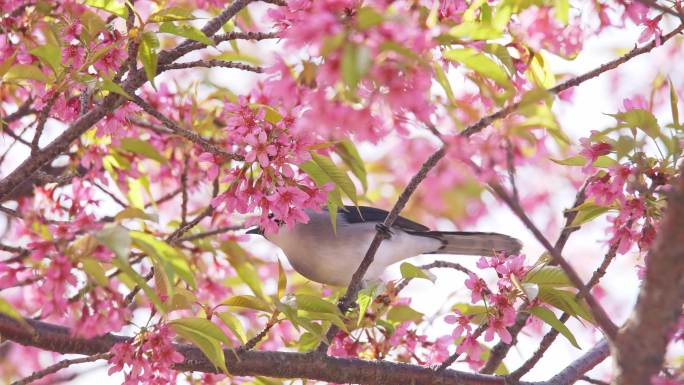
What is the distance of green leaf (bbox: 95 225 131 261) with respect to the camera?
1953 millimetres

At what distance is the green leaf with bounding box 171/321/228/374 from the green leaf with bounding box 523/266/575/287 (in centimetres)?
106

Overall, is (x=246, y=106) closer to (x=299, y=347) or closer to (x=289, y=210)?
(x=289, y=210)

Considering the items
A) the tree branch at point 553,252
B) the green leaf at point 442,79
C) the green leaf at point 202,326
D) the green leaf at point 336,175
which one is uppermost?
the green leaf at point 336,175

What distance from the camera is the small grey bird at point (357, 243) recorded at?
16.2 feet

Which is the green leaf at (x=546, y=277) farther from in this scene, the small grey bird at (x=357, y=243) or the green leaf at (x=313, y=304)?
the small grey bird at (x=357, y=243)

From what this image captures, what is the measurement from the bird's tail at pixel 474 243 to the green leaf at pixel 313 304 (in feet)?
7.08

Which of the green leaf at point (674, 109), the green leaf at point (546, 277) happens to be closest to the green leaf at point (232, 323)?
the green leaf at point (546, 277)

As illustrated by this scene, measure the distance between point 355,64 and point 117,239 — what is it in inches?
28.4

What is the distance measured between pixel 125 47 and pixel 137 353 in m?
1.12

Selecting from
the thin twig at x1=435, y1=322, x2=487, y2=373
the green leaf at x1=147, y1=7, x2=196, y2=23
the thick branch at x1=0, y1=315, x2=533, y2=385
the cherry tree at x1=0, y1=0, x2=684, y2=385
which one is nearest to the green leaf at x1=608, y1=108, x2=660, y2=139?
the cherry tree at x1=0, y1=0, x2=684, y2=385

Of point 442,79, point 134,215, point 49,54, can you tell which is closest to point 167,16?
point 49,54

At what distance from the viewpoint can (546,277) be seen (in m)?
2.88

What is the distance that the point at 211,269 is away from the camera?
4.76 m

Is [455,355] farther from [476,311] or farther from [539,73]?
[539,73]
